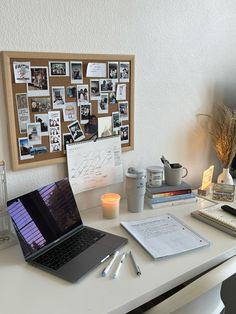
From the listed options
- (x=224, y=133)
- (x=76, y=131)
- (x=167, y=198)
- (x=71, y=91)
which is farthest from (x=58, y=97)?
(x=224, y=133)

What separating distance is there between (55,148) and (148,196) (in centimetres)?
49

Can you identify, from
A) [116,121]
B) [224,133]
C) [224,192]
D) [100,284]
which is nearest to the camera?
[100,284]

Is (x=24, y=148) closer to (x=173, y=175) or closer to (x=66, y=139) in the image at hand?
(x=66, y=139)

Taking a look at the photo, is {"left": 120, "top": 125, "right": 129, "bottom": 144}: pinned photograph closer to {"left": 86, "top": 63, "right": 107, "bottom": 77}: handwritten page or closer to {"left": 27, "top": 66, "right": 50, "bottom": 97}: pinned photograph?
{"left": 86, "top": 63, "right": 107, "bottom": 77}: handwritten page

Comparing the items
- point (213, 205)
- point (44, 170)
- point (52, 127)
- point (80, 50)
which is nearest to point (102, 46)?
point (80, 50)

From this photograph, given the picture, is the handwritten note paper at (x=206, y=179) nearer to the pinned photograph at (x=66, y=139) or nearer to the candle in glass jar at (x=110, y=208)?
the candle in glass jar at (x=110, y=208)

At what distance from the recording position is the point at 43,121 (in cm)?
118

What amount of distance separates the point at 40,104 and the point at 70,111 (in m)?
0.13

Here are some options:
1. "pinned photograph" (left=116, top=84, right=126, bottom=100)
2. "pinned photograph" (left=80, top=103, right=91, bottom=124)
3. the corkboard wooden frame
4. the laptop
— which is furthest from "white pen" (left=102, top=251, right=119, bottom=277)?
"pinned photograph" (left=116, top=84, right=126, bottom=100)

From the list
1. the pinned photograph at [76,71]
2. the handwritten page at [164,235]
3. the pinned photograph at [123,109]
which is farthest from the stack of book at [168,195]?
the pinned photograph at [76,71]

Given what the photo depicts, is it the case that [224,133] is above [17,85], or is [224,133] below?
below

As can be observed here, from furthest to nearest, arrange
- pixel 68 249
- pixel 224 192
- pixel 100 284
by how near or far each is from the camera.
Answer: pixel 224 192 < pixel 68 249 < pixel 100 284

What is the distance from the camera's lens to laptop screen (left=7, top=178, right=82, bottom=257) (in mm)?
1015

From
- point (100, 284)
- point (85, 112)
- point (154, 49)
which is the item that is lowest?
point (100, 284)
